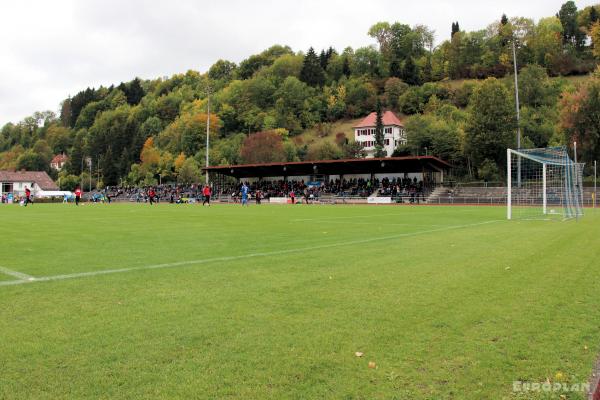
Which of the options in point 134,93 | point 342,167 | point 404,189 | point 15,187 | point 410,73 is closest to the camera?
point 404,189

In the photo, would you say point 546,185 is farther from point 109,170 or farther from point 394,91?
point 109,170

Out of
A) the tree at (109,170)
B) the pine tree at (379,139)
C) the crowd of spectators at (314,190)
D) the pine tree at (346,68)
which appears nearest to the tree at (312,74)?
the pine tree at (346,68)

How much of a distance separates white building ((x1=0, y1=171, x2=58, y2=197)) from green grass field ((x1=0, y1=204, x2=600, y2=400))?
379 ft

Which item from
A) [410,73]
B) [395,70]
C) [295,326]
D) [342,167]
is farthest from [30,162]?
[295,326]

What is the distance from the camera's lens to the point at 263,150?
9200 cm

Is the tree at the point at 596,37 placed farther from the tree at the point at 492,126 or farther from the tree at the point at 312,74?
the tree at the point at 312,74

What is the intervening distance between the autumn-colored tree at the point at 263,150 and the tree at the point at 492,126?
39.2 metres

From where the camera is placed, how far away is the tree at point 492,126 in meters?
62.4

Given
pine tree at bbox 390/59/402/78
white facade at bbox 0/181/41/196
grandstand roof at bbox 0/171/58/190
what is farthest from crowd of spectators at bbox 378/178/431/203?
pine tree at bbox 390/59/402/78

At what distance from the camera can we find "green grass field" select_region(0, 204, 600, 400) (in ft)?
10.2

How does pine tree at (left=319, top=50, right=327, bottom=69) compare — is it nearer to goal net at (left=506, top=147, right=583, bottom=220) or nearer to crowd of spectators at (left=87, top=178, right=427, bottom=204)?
crowd of spectators at (left=87, top=178, right=427, bottom=204)

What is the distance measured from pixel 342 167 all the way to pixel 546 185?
29.9 meters

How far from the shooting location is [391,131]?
114250mm

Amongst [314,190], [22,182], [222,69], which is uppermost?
[222,69]
